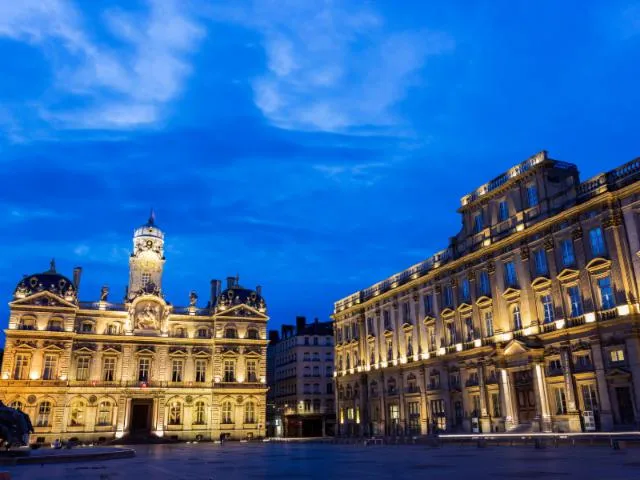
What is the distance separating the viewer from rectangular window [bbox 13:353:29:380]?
68206 mm

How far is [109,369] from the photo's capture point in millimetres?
73688

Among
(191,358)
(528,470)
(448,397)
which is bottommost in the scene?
(528,470)

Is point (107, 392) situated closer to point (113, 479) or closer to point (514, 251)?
point (514, 251)

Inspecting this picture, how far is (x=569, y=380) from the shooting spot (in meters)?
39.7

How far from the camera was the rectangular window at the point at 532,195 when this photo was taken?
45.7 meters

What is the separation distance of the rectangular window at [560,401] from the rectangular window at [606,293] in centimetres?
712

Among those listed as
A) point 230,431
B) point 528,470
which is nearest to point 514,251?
point 528,470

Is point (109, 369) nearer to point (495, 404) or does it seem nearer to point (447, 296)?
point (447, 296)

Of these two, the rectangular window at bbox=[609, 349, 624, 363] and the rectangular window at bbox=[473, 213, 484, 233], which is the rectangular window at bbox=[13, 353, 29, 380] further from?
the rectangular window at bbox=[609, 349, 624, 363]

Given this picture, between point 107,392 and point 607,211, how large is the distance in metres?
61.7

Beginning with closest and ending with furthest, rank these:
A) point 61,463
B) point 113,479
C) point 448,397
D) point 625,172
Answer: point 113,479, point 61,463, point 625,172, point 448,397

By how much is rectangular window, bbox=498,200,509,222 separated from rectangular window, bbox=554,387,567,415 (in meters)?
15.3

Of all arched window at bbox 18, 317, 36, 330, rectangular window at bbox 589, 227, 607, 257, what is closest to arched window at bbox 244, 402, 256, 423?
arched window at bbox 18, 317, 36, 330

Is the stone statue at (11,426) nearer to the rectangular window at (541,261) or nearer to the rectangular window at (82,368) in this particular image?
the rectangular window at (541,261)
